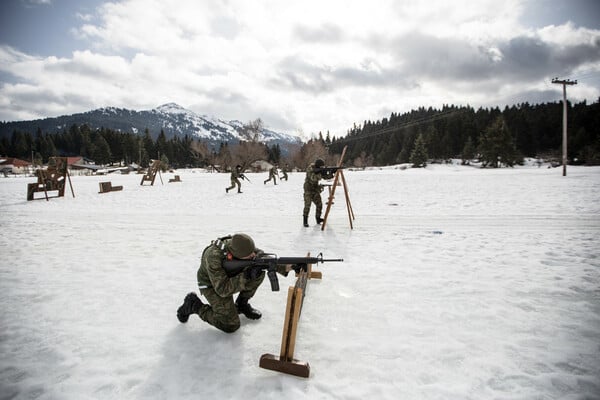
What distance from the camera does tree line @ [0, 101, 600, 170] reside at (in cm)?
5891

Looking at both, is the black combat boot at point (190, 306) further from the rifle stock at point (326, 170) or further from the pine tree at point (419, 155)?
the pine tree at point (419, 155)

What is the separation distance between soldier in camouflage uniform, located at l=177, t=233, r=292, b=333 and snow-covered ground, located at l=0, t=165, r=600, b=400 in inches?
8.9

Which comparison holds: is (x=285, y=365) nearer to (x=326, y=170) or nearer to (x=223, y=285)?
(x=223, y=285)

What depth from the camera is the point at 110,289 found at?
5105mm

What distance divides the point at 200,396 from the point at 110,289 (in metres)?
3.36

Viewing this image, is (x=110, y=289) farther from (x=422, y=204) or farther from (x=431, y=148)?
(x=431, y=148)

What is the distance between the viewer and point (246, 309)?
407 centimetres

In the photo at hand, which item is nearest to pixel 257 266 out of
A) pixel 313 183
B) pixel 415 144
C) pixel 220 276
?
pixel 220 276

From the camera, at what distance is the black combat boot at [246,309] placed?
4.06 meters

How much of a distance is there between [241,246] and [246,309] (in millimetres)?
1191

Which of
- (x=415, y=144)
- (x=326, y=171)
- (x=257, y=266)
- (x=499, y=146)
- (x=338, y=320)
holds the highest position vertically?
(x=415, y=144)

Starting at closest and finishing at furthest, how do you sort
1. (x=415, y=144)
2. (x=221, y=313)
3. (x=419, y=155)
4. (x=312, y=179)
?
(x=221, y=313), (x=312, y=179), (x=419, y=155), (x=415, y=144)

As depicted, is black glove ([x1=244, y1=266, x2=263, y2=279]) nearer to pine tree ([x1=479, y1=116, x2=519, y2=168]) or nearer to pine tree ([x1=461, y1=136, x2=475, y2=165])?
pine tree ([x1=479, y1=116, x2=519, y2=168])

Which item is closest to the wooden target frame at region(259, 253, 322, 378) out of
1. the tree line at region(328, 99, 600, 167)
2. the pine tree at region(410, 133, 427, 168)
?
the tree line at region(328, 99, 600, 167)
